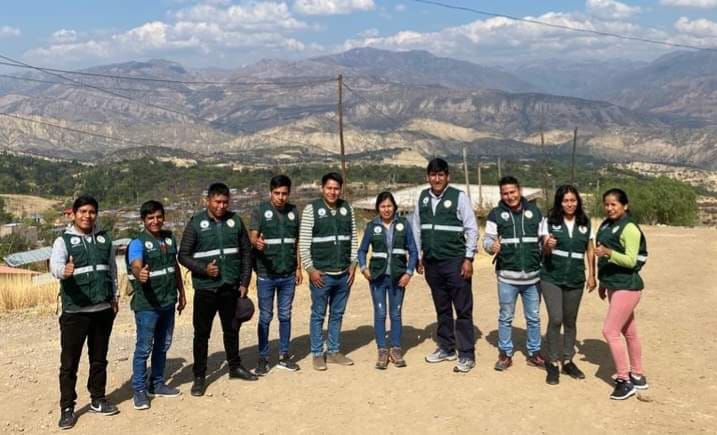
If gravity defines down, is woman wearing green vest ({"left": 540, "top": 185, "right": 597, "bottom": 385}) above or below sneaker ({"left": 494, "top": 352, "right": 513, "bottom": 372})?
above

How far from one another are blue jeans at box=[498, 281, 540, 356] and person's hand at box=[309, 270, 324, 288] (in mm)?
1701

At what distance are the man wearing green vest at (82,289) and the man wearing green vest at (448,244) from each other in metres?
2.85

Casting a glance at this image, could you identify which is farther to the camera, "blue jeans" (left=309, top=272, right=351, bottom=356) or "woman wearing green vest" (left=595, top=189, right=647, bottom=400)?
"blue jeans" (left=309, top=272, right=351, bottom=356)

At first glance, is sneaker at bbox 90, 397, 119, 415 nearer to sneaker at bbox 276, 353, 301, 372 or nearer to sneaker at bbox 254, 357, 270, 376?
sneaker at bbox 254, 357, 270, 376

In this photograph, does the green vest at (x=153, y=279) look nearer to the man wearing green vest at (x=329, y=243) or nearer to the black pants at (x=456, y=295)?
the man wearing green vest at (x=329, y=243)

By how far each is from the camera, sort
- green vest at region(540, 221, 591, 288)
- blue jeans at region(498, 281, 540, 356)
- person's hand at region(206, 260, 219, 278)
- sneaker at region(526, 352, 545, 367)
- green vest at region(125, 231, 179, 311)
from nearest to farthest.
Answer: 1. green vest at region(125, 231, 179, 311)
2. person's hand at region(206, 260, 219, 278)
3. green vest at region(540, 221, 591, 288)
4. blue jeans at region(498, 281, 540, 356)
5. sneaker at region(526, 352, 545, 367)

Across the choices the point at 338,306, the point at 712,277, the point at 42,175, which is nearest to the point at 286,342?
the point at 338,306

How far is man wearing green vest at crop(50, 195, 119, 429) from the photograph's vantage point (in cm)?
509

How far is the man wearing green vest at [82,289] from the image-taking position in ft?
16.7

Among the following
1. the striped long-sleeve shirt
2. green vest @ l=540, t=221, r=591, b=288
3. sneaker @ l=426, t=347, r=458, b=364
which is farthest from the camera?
sneaker @ l=426, t=347, r=458, b=364

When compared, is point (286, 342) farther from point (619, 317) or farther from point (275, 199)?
point (619, 317)

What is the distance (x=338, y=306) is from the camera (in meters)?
6.45

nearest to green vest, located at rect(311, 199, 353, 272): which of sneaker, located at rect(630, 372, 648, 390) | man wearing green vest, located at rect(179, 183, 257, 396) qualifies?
man wearing green vest, located at rect(179, 183, 257, 396)

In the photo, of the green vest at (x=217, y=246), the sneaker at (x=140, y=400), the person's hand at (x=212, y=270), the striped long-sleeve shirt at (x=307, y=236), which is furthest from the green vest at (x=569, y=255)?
the sneaker at (x=140, y=400)
